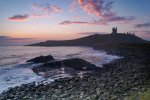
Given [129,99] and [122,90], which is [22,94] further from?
[129,99]

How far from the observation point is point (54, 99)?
14.9 metres

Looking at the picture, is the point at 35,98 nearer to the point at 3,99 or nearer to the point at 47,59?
the point at 3,99

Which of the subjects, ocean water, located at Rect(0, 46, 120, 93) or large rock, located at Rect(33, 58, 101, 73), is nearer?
ocean water, located at Rect(0, 46, 120, 93)

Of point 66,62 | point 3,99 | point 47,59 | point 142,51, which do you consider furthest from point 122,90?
point 142,51

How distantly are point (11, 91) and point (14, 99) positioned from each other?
132 inches

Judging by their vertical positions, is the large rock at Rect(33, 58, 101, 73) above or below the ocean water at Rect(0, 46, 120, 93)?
above

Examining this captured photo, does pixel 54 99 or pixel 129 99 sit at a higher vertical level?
pixel 129 99

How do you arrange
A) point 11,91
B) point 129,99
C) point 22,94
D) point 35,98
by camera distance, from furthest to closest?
1. point 11,91
2. point 22,94
3. point 35,98
4. point 129,99

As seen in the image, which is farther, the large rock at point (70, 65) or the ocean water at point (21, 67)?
the large rock at point (70, 65)

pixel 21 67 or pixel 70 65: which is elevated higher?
pixel 70 65

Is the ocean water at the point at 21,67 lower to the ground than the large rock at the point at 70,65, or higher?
lower

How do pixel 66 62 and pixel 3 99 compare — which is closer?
pixel 3 99

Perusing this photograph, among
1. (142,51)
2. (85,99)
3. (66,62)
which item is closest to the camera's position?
(85,99)

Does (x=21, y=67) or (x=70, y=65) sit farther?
(x=21, y=67)
